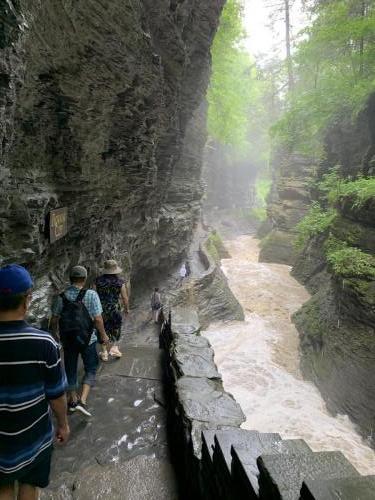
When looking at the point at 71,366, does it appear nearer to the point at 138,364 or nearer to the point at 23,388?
the point at 138,364

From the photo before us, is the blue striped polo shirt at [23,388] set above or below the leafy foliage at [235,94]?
below

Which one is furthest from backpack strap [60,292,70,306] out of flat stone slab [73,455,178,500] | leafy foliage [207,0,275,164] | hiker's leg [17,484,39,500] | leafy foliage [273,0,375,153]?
leafy foliage [207,0,275,164]

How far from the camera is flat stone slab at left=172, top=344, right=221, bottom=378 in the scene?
15.6 ft

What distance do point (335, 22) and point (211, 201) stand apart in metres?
24.9

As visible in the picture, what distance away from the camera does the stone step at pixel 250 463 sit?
212cm

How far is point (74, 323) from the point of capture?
400cm

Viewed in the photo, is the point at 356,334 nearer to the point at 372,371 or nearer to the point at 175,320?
the point at 372,371

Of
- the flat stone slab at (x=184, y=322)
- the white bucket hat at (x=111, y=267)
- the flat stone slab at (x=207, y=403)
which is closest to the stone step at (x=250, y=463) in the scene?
the flat stone slab at (x=207, y=403)

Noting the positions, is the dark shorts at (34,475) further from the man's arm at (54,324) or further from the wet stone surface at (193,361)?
the wet stone surface at (193,361)

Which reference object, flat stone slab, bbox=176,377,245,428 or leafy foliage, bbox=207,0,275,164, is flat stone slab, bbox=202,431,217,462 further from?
leafy foliage, bbox=207,0,275,164

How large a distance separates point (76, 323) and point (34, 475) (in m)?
1.79

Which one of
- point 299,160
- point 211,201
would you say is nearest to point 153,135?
point 299,160

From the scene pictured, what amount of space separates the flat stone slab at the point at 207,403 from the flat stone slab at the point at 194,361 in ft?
0.52

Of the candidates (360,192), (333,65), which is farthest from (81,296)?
(333,65)
